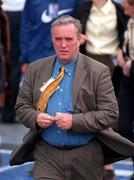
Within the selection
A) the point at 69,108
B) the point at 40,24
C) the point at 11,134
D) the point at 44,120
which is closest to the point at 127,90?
the point at 40,24

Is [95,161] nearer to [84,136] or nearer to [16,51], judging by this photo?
[84,136]

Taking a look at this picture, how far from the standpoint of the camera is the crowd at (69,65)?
5410mm

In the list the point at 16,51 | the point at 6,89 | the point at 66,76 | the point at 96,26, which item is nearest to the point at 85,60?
the point at 66,76

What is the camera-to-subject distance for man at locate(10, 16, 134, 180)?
539cm

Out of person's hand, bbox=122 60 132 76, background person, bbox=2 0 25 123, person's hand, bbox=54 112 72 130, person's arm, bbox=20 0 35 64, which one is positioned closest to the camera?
person's hand, bbox=54 112 72 130

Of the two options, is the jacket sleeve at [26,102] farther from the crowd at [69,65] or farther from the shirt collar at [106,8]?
the shirt collar at [106,8]

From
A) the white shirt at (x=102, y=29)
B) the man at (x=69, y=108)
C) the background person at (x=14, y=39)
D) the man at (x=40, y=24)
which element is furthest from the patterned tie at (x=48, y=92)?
the background person at (x=14, y=39)

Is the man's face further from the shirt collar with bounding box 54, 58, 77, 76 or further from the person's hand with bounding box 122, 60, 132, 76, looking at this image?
the person's hand with bounding box 122, 60, 132, 76

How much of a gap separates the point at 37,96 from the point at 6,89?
109 inches

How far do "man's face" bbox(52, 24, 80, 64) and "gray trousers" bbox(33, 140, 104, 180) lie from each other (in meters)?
0.73

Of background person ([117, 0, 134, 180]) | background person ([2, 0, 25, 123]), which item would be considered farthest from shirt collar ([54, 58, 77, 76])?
background person ([2, 0, 25, 123])

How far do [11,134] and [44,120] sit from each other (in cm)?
480

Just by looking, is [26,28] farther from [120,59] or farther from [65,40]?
[65,40]

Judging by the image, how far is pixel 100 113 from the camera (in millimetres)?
5371
